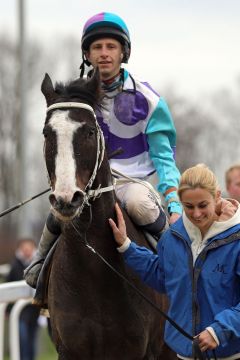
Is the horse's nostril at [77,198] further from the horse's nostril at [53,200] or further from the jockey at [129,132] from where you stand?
the jockey at [129,132]

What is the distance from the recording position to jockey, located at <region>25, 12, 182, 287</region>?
21.3ft

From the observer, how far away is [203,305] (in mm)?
5262

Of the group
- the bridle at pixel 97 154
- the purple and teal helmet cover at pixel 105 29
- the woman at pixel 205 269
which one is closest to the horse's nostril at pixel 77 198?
the bridle at pixel 97 154

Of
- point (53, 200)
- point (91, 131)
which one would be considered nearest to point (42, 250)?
point (91, 131)

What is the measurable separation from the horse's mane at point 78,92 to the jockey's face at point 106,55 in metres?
0.62

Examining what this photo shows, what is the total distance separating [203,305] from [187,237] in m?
0.39

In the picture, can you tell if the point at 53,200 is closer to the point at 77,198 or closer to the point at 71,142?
the point at 77,198

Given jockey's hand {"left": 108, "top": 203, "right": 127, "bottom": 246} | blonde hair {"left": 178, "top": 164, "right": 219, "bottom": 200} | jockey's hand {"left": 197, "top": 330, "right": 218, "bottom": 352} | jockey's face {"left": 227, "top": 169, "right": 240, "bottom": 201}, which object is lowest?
jockey's hand {"left": 197, "top": 330, "right": 218, "bottom": 352}

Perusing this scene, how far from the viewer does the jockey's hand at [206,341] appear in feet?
16.3

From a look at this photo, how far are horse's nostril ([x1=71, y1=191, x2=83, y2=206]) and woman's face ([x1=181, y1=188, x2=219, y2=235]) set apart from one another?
57cm

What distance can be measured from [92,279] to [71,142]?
0.96 metres

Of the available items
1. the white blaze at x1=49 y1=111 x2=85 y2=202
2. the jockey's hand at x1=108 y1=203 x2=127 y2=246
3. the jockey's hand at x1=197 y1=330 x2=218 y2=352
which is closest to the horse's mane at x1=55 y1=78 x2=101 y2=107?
the white blaze at x1=49 y1=111 x2=85 y2=202

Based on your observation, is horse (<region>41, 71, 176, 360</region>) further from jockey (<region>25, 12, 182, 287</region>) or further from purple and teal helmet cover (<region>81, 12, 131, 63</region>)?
purple and teal helmet cover (<region>81, 12, 131, 63</region>)

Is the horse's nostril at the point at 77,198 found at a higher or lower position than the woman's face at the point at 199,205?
higher
